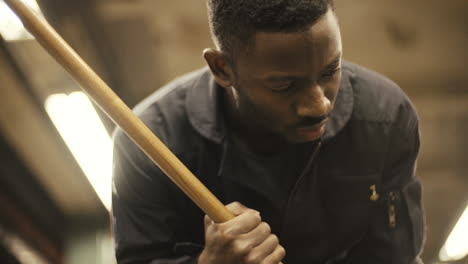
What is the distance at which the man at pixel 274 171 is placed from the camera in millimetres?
1323

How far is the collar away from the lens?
1514 mm

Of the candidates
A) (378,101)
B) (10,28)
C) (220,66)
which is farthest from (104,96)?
(10,28)

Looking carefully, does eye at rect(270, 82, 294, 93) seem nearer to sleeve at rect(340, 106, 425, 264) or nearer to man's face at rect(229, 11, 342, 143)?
man's face at rect(229, 11, 342, 143)

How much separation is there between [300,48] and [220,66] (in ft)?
0.97

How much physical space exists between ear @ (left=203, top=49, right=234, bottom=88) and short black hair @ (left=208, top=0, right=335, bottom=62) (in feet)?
0.30

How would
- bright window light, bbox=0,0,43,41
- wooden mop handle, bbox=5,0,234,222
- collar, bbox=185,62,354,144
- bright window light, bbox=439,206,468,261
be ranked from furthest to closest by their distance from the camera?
bright window light, bbox=439,206,468,261 < bright window light, bbox=0,0,43,41 < collar, bbox=185,62,354,144 < wooden mop handle, bbox=5,0,234,222

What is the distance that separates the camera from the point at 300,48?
1130 millimetres

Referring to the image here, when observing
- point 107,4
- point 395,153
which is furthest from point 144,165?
point 107,4

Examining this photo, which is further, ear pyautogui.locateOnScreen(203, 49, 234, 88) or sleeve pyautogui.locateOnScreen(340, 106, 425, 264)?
sleeve pyautogui.locateOnScreen(340, 106, 425, 264)

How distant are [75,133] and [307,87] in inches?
117

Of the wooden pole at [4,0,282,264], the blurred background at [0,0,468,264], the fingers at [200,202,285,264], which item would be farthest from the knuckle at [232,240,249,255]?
the blurred background at [0,0,468,264]

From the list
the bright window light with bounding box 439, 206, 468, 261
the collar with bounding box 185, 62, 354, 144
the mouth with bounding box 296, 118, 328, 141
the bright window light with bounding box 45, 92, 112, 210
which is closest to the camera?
the mouth with bounding box 296, 118, 328, 141

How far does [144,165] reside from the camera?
1516mm

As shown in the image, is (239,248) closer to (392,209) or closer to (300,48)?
(300,48)
